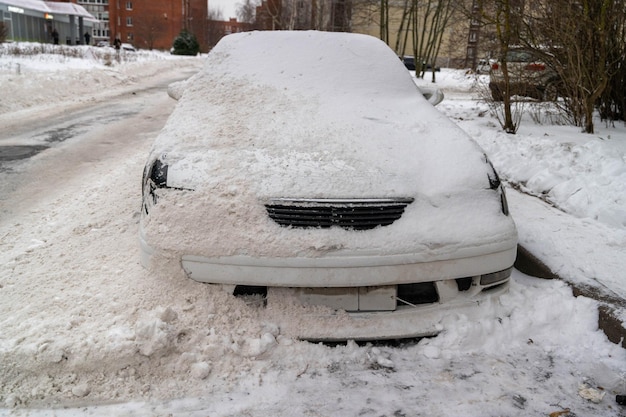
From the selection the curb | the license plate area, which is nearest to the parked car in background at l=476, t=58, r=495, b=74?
the curb

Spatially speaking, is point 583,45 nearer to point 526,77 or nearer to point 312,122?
point 526,77

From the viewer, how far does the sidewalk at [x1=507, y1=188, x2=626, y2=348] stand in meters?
2.89

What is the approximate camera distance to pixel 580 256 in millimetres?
3506

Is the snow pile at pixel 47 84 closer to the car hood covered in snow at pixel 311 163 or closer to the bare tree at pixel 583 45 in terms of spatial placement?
the car hood covered in snow at pixel 311 163

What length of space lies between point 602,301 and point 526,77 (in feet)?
20.7

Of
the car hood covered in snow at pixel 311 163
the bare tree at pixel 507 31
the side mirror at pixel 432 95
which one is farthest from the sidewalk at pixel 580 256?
the bare tree at pixel 507 31

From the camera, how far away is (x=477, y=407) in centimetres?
223

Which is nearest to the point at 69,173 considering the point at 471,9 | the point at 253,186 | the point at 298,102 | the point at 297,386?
the point at 298,102

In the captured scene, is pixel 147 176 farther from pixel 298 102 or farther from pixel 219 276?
pixel 298 102

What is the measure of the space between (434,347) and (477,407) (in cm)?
42

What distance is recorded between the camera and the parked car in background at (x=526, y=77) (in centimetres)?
820

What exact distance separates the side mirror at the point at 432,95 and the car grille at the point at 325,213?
2309 mm

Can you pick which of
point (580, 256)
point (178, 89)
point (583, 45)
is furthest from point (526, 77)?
point (178, 89)

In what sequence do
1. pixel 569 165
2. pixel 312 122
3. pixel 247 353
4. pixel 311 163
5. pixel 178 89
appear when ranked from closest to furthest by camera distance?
pixel 247 353 < pixel 311 163 < pixel 312 122 < pixel 178 89 < pixel 569 165
